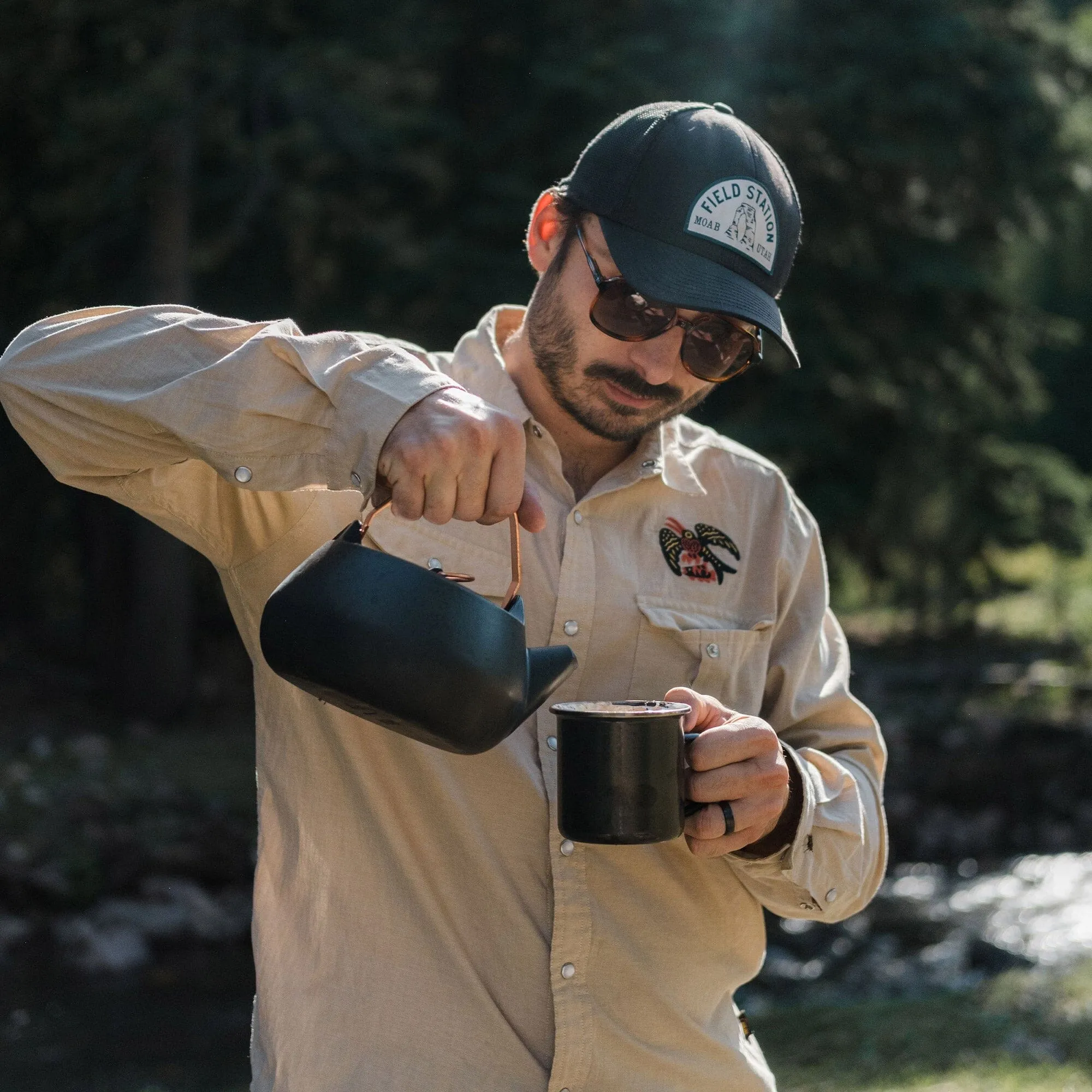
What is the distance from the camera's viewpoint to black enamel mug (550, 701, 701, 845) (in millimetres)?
1709

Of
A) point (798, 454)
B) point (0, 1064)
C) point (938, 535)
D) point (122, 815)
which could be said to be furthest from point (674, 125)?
point (938, 535)

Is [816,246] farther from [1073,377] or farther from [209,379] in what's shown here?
[1073,377]

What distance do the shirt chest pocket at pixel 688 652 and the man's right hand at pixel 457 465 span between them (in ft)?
2.04

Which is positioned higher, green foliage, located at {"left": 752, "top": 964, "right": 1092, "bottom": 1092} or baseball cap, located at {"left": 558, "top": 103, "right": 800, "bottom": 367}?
baseball cap, located at {"left": 558, "top": 103, "right": 800, "bottom": 367}

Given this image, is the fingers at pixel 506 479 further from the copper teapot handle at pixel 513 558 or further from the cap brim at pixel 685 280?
the cap brim at pixel 685 280

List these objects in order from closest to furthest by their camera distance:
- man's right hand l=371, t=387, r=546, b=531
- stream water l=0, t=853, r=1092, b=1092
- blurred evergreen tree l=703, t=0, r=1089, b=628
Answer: man's right hand l=371, t=387, r=546, b=531 → stream water l=0, t=853, r=1092, b=1092 → blurred evergreen tree l=703, t=0, r=1089, b=628

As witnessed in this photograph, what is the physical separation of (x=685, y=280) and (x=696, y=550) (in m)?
0.42

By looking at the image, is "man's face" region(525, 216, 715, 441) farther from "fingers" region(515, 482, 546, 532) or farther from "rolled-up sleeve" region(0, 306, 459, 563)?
"fingers" region(515, 482, 546, 532)

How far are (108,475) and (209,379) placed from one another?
213 mm

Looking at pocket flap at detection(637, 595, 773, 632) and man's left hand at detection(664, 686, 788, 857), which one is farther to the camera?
pocket flap at detection(637, 595, 773, 632)

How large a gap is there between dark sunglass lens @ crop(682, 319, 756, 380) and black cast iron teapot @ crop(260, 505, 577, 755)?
0.74 metres

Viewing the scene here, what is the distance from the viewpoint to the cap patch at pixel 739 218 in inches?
83.1

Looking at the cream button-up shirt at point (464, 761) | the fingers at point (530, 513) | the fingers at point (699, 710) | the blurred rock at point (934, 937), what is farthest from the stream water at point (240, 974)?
the fingers at point (530, 513)

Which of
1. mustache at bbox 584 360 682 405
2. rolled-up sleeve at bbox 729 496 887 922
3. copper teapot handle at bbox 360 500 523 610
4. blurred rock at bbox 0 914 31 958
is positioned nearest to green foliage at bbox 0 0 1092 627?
blurred rock at bbox 0 914 31 958
